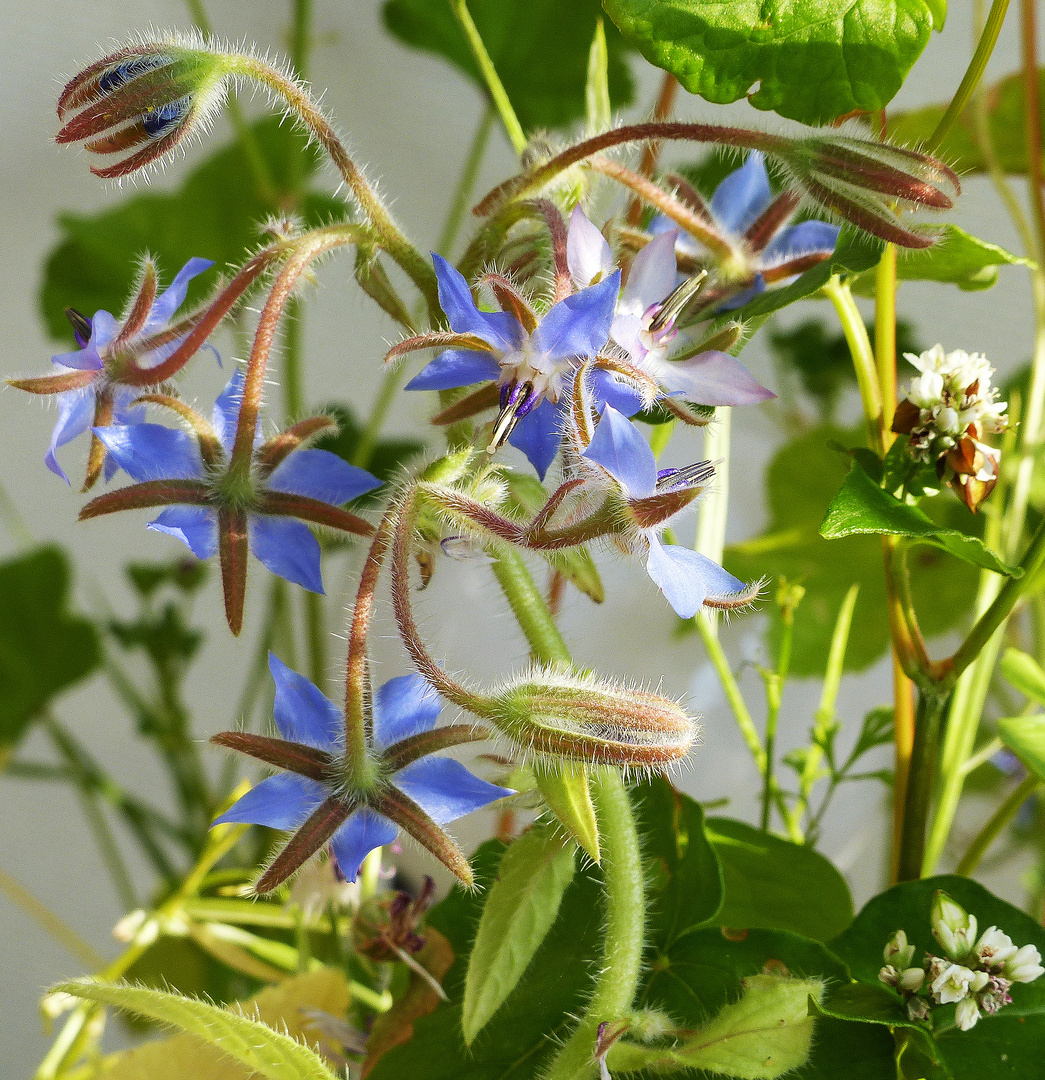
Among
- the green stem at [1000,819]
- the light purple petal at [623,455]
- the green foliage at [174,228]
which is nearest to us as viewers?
the light purple petal at [623,455]

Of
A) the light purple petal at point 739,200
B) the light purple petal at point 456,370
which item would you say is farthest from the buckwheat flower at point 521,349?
the light purple petal at point 739,200

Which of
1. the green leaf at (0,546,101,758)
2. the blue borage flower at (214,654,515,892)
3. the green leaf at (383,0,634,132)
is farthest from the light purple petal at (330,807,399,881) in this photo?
the green leaf at (0,546,101,758)

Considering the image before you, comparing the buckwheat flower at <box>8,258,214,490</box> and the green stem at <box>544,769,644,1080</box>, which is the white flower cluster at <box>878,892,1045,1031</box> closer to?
the green stem at <box>544,769,644,1080</box>

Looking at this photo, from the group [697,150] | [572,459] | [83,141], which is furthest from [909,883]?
[697,150]

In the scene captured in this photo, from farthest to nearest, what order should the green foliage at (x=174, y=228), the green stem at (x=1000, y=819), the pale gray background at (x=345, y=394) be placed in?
1. the green foliage at (x=174, y=228)
2. the pale gray background at (x=345, y=394)
3. the green stem at (x=1000, y=819)

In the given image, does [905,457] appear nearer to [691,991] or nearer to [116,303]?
[691,991]

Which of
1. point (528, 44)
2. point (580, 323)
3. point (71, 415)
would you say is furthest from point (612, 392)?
point (528, 44)

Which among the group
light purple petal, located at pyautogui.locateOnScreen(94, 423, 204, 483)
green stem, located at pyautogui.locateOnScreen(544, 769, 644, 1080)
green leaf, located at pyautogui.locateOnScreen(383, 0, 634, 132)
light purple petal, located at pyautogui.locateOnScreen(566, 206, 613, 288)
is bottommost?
green stem, located at pyautogui.locateOnScreen(544, 769, 644, 1080)

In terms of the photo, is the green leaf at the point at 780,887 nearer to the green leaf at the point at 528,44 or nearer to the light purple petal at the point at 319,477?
the light purple petal at the point at 319,477
